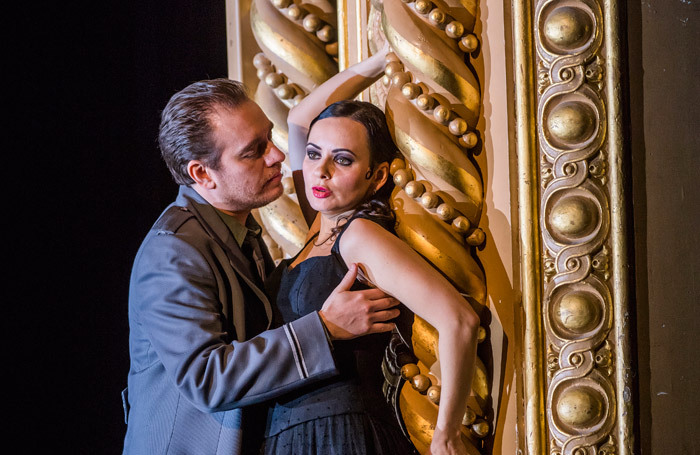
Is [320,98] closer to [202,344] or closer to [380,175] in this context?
[380,175]

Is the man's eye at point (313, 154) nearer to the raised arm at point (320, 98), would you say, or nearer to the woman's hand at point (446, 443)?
the raised arm at point (320, 98)

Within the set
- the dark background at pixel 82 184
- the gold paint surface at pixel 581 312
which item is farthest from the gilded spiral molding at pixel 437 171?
the dark background at pixel 82 184

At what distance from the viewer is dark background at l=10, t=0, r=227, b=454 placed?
1775 millimetres

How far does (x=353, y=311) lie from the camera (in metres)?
1.17

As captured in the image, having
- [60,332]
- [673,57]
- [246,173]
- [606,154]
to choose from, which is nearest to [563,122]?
[606,154]

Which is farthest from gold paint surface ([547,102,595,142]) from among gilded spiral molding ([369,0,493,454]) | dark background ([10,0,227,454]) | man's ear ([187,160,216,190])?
dark background ([10,0,227,454])

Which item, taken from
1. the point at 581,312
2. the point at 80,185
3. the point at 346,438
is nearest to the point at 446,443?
the point at 346,438

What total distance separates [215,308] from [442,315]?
354 millimetres

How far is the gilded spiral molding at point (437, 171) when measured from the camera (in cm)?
118

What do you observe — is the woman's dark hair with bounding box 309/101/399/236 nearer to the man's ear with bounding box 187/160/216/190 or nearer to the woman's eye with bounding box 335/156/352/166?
the woman's eye with bounding box 335/156/352/166

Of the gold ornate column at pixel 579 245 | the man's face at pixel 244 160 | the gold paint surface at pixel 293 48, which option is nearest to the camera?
the gold ornate column at pixel 579 245

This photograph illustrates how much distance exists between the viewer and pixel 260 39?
156cm

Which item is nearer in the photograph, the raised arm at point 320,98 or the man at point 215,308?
the man at point 215,308

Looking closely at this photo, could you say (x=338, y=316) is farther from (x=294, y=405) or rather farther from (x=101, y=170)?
(x=101, y=170)
